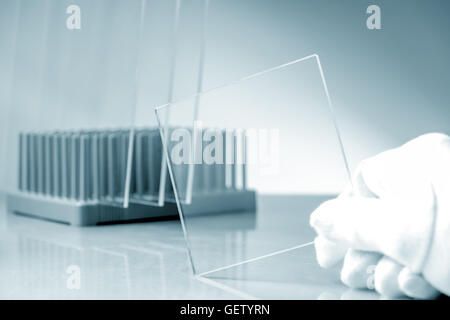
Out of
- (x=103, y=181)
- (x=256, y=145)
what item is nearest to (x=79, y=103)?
(x=103, y=181)

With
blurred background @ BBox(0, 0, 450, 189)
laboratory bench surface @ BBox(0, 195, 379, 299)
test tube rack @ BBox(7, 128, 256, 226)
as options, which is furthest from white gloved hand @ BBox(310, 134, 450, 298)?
blurred background @ BBox(0, 0, 450, 189)

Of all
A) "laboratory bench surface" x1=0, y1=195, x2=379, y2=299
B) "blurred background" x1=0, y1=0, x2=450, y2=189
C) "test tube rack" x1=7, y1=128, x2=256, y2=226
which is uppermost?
"blurred background" x1=0, y1=0, x2=450, y2=189

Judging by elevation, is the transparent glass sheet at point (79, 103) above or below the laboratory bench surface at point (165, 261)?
above

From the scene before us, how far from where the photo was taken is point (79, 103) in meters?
1.89

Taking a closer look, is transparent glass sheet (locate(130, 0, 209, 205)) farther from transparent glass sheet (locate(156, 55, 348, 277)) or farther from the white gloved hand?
the white gloved hand

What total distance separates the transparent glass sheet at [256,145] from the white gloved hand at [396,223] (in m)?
0.15

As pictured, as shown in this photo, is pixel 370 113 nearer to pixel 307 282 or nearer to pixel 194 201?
pixel 194 201

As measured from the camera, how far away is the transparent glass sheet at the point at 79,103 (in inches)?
59.7

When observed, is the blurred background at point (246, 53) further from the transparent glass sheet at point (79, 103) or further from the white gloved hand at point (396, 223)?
the white gloved hand at point (396, 223)

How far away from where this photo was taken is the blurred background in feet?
6.04

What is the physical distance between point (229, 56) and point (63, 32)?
48cm

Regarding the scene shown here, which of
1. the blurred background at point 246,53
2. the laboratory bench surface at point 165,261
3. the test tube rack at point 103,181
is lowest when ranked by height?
the laboratory bench surface at point 165,261

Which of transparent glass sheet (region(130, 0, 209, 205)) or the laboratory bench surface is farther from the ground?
transparent glass sheet (region(130, 0, 209, 205))

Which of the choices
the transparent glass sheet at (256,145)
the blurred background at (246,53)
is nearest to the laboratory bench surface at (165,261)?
the transparent glass sheet at (256,145)
